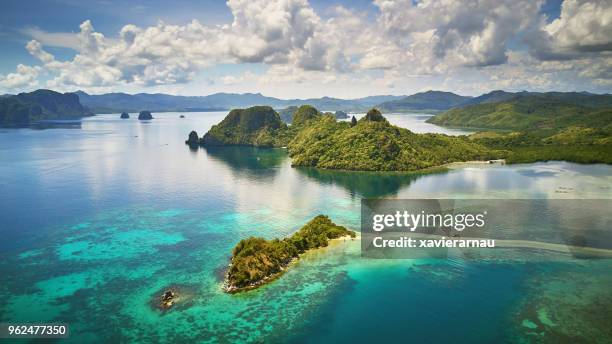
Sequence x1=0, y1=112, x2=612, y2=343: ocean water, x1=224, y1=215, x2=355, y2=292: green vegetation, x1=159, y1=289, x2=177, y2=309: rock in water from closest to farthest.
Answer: x1=0, y1=112, x2=612, y2=343: ocean water < x1=159, y1=289, x2=177, y2=309: rock in water < x1=224, y1=215, x2=355, y2=292: green vegetation

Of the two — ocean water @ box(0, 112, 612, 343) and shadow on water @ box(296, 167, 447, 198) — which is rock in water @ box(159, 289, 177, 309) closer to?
ocean water @ box(0, 112, 612, 343)

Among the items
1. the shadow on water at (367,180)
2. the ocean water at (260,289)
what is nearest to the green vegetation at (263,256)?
the ocean water at (260,289)

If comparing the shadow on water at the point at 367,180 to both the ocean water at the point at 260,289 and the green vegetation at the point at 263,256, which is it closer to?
the ocean water at the point at 260,289

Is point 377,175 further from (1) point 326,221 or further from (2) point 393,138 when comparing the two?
(1) point 326,221

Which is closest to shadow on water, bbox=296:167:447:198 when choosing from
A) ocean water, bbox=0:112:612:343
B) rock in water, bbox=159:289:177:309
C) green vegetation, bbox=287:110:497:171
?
A: green vegetation, bbox=287:110:497:171

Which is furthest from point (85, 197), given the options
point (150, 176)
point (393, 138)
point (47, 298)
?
point (393, 138)

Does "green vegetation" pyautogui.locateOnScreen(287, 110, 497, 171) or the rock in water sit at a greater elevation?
"green vegetation" pyautogui.locateOnScreen(287, 110, 497, 171)

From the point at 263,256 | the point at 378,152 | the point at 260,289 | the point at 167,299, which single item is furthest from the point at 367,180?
the point at 167,299
